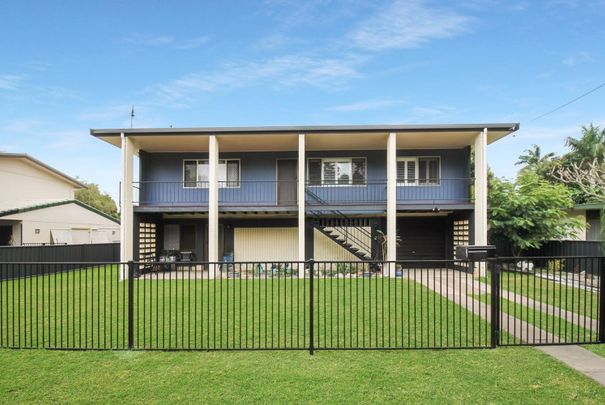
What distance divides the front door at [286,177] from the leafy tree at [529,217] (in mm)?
8228

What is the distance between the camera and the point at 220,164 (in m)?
16.8

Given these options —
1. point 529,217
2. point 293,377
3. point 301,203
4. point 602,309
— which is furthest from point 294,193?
point 293,377

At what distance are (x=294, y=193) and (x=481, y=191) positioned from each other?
293 inches

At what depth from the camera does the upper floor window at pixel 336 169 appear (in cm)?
1656

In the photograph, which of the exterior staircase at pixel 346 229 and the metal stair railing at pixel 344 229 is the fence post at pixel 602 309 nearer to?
the exterior staircase at pixel 346 229

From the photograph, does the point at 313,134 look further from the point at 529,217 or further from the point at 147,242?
the point at 529,217

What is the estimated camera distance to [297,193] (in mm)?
16359

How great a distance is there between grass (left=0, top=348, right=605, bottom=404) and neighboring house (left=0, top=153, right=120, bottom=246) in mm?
17272

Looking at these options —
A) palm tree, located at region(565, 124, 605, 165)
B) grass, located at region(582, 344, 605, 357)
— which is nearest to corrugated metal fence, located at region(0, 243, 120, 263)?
grass, located at region(582, 344, 605, 357)

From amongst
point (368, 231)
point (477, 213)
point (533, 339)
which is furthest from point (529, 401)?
point (368, 231)

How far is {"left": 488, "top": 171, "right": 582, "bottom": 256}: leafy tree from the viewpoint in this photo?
14.6 meters

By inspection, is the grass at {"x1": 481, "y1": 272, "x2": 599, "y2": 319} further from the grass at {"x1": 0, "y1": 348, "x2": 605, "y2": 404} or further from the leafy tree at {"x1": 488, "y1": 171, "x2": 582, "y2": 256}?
the leafy tree at {"x1": 488, "y1": 171, "x2": 582, "y2": 256}

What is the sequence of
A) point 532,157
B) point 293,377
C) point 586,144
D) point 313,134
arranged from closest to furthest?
point 293,377
point 313,134
point 586,144
point 532,157

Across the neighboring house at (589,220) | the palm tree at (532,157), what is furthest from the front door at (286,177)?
the palm tree at (532,157)
